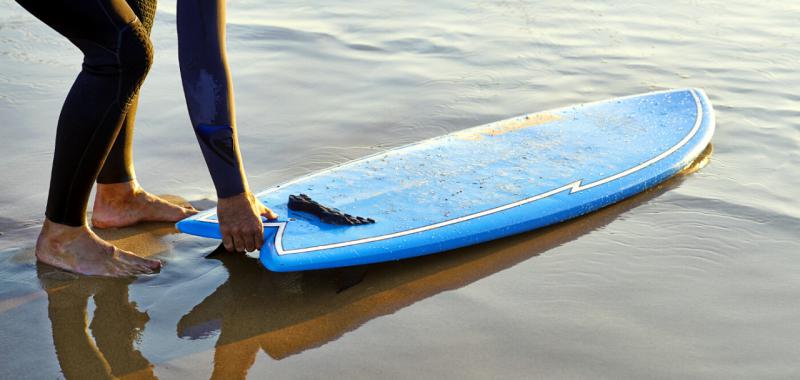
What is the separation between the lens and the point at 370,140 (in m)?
3.79

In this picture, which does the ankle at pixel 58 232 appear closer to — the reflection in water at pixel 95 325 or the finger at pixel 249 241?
the reflection in water at pixel 95 325

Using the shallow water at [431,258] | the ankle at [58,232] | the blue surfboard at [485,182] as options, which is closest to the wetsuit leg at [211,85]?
the blue surfboard at [485,182]

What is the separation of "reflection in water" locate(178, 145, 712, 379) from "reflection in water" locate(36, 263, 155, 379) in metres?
0.15

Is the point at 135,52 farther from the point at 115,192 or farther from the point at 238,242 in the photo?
the point at 115,192

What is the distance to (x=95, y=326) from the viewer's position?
2.30 metres

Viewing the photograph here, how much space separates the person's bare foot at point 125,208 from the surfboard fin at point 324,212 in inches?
19.2

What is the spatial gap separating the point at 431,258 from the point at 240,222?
64cm

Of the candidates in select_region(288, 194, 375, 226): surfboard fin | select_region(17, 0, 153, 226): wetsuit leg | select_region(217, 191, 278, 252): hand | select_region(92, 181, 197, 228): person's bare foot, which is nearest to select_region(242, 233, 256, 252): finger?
select_region(217, 191, 278, 252): hand

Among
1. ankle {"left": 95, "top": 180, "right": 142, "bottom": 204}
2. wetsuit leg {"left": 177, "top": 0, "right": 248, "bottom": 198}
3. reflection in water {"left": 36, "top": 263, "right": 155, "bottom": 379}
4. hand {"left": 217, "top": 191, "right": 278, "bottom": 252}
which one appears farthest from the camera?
ankle {"left": 95, "top": 180, "right": 142, "bottom": 204}

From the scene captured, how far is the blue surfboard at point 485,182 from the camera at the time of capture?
2.58m

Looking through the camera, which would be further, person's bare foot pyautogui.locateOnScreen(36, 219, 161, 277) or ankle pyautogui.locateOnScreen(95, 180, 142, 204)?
ankle pyautogui.locateOnScreen(95, 180, 142, 204)

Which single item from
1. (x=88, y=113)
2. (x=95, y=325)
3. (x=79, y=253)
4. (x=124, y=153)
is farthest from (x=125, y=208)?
(x=95, y=325)

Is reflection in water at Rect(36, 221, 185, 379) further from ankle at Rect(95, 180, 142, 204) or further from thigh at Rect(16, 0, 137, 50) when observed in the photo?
thigh at Rect(16, 0, 137, 50)

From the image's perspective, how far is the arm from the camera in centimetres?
224
